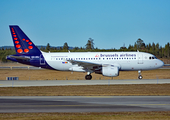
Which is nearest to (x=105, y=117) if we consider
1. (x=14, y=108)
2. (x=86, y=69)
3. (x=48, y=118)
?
(x=48, y=118)

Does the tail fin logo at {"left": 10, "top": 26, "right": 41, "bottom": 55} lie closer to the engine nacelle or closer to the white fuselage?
the white fuselage

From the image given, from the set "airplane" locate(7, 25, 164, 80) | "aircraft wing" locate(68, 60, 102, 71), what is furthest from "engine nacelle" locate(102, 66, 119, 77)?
"aircraft wing" locate(68, 60, 102, 71)

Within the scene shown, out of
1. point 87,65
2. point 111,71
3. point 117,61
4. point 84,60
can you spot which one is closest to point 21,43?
point 84,60

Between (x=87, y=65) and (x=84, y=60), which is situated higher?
(x=84, y=60)

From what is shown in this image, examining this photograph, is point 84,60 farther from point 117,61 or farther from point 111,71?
point 111,71

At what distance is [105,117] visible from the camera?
43.9 ft

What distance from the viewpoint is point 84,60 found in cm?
3784

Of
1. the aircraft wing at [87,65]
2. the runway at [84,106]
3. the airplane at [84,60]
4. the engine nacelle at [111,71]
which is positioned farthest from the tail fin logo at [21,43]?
the runway at [84,106]

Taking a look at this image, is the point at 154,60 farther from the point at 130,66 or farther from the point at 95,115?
the point at 95,115

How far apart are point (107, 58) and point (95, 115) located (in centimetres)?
2376

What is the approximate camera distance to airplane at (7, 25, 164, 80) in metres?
37.0

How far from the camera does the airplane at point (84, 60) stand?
3697 centimetres

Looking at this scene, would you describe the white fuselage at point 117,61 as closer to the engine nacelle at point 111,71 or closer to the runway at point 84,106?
the engine nacelle at point 111,71

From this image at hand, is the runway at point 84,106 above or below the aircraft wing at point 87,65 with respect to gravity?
below
